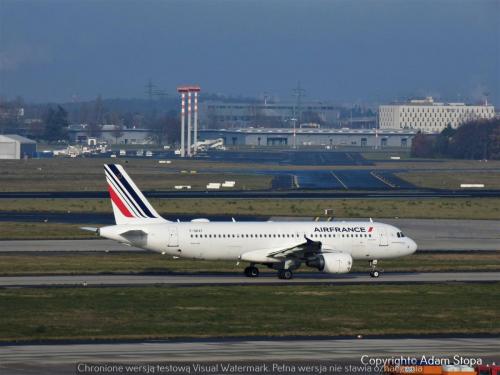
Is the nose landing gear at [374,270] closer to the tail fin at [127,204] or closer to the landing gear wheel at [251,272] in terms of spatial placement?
the landing gear wheel at [251,272]

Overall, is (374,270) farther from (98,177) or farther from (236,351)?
(98,177)

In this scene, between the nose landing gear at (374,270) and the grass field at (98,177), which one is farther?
the grass field at (98,177)

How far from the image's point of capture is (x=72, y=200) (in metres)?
118

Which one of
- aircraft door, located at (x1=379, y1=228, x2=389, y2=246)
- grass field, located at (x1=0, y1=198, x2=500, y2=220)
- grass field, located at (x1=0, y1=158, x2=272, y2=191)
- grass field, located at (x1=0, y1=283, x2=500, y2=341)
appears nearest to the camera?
grass field, located at (x1=0, y1=283, x2=500, y2=341)

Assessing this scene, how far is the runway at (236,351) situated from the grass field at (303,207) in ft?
191

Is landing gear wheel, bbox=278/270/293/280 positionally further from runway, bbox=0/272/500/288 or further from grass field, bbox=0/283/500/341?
grass field, bbox=0/283/500/341

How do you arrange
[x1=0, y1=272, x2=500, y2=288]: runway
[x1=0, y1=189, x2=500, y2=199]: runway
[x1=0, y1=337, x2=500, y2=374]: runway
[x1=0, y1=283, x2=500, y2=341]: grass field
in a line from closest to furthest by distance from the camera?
[x1=0, y1=337, x2=500, y2=374]: runway, [x1=0, y1=283, x2=500, y2=341]: grass field, [x1=0, y1=272, x2=500, y2=288]: runway, [x1=0, y1=189, x2=500, y2=199]: runway

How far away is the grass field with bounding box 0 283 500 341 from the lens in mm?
→ 44750

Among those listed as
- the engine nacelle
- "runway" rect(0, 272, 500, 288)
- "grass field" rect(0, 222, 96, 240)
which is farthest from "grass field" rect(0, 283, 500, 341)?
"grass field" rect(0, 222, 96, 240)

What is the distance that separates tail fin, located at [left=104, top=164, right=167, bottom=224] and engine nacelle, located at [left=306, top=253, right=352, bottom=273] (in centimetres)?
898

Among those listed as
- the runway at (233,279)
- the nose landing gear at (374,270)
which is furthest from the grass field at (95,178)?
the runway at (233,279)

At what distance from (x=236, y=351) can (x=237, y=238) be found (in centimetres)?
2196

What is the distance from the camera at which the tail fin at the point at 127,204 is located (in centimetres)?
6153

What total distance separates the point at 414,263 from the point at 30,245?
1042 inches
